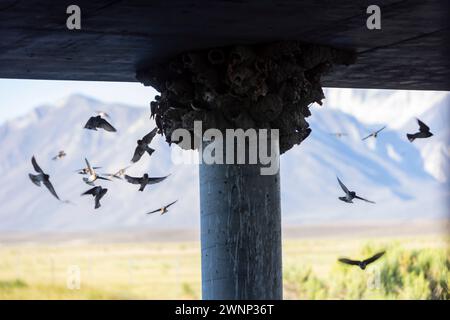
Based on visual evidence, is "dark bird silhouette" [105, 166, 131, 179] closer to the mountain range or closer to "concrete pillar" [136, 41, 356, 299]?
"concrete pillar" [136, 41, 356, 299]

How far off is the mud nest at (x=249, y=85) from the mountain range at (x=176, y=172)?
88.4 metres

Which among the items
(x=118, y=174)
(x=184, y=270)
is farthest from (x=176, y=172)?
(x=118, y=174)

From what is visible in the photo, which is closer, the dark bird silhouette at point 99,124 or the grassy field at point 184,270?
the dark bird silhouette at point 99,124

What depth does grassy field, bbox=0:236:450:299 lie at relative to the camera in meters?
57.2

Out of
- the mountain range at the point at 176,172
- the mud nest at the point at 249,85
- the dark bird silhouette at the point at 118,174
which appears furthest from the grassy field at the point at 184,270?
the mud nest at the point at 249,85

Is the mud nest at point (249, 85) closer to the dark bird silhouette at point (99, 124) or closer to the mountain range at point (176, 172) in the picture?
the dark bird silhouette at point (99, 124)

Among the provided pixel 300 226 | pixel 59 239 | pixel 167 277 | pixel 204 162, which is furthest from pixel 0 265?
pixel 204 162

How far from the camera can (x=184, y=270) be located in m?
80.6

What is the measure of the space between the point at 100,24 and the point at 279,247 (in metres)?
3.56

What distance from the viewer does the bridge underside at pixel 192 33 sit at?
15172 millimetres

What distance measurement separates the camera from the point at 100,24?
1590 centimetres

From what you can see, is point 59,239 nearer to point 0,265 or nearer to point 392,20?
point 0,265

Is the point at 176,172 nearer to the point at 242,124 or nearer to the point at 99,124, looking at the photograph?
the point at 99,124
